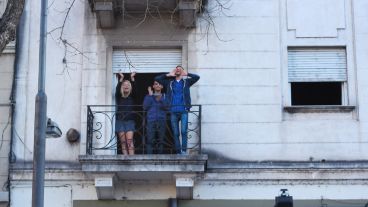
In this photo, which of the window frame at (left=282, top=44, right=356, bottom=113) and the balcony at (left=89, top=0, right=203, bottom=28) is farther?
the window frame at (left=282, top=44, right=356, bottom=113)

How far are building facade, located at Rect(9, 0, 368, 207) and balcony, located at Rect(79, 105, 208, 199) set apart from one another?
0.03 meters

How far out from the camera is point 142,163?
51.0 ft

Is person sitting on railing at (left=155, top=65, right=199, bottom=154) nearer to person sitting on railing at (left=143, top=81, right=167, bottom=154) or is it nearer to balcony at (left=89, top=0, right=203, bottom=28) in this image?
person sitting on railing at (left=143, top=81, right=167, bottom=154)

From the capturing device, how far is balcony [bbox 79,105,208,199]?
51.0 feet

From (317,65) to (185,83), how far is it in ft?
9.22

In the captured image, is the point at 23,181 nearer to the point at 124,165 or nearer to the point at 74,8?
the point at 124,165

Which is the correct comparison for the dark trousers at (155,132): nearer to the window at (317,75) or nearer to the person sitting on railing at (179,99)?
the person sitting on railing at (179,99)

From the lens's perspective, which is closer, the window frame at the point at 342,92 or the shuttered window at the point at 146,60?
the window frame at the point at 342,92

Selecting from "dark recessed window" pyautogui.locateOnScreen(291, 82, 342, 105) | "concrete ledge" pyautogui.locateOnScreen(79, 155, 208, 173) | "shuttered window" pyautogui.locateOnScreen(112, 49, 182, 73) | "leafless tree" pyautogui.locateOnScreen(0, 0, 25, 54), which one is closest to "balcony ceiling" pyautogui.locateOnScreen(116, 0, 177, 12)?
"shuttered window" pyautogui.locateOnScreen(112, 49, 182, 73)

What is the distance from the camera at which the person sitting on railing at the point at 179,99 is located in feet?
52.7

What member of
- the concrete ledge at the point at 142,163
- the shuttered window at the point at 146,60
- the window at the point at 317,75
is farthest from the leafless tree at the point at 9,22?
the window at the point at 317,75

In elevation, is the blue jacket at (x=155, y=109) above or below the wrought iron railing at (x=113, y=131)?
above

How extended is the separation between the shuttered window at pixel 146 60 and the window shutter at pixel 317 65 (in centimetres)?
232

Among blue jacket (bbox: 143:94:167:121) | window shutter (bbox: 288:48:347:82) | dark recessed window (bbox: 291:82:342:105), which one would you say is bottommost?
blue jacket (bbox: 143:94:167:121)
